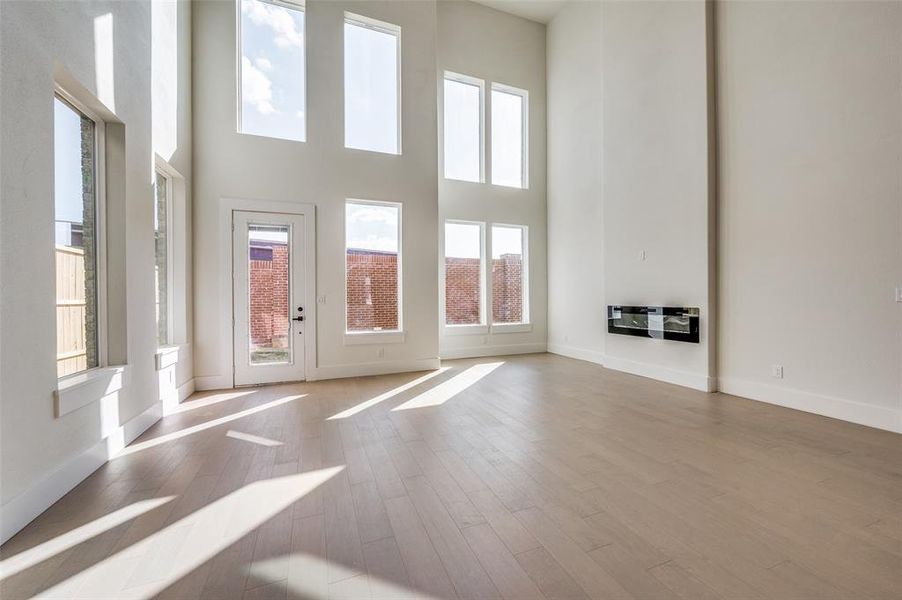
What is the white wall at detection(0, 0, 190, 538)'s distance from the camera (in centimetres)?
200

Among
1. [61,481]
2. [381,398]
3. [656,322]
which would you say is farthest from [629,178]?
[61,481]

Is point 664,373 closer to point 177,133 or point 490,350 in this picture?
point 490,350

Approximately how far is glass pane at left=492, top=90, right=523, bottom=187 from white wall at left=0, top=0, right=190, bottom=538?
575cm

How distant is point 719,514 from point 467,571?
1437 mm

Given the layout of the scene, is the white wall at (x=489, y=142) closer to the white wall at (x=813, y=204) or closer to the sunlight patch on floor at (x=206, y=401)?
the sunlight patch on floor at (x=206, y=401)

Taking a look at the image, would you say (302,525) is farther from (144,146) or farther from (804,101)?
(804,101)

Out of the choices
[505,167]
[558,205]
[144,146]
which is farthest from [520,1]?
[144,146]

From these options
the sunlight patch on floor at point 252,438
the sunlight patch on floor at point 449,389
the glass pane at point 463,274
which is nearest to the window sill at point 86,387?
the sunlight patch on floor at point 252,438

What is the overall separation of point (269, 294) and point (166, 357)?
1487 mm

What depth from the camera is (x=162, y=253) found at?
4367mm

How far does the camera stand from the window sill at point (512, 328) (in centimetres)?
751

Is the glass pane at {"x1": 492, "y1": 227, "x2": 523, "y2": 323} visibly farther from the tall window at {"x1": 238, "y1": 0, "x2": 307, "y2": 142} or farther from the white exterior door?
the tall window at {"x1": 238, "y1": 0, "x2": 307, "y2": 142}

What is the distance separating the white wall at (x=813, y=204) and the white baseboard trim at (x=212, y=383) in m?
6.24

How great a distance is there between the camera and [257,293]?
5.20m
